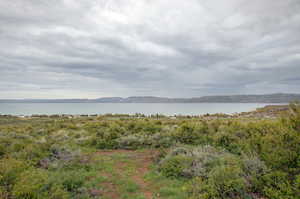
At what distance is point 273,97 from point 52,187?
17287 centimetres

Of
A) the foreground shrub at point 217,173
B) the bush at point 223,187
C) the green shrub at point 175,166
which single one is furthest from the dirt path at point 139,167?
the bush at point 223,187

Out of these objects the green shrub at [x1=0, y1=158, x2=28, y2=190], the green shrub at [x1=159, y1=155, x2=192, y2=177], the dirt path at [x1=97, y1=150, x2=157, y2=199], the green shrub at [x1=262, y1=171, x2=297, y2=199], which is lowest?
the dirt path at [x1=97, y1=150, x2=157, y2=199]

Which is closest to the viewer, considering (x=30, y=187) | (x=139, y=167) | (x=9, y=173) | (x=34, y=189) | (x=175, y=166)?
(x=30, y=187)

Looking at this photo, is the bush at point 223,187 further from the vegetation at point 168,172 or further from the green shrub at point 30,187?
the green shrub at point 30,187

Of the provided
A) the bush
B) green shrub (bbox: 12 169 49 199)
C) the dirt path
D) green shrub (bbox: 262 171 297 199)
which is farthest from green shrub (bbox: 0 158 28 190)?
green shrub (bbox: 262 171 297 199)

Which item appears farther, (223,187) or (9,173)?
(223,187)

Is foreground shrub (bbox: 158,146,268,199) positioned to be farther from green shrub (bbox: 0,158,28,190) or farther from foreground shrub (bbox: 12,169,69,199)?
green shrub (bbox: 0,158,28,190)

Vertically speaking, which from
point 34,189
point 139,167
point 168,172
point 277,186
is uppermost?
point 34,189

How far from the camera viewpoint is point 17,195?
3551 mm

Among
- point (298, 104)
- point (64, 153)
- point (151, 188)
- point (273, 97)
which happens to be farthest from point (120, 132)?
point (273, 97)

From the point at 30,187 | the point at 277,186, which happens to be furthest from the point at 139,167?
the point at 277,186

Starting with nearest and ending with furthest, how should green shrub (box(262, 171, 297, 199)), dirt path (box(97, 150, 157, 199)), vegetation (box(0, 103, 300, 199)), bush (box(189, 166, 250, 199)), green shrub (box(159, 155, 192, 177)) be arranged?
green shrub (box(262, 171, 297, 199)) → vegetation (box(0, 103, 300, 199)) → bush (box(189, 166, 250, 199)) → dirt path (box(97, 150, 157, 199)) → green shrub (box(159, 155, 192, 177))

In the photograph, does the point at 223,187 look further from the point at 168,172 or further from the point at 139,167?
the point at 139,167

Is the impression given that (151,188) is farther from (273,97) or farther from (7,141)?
(273,97)
